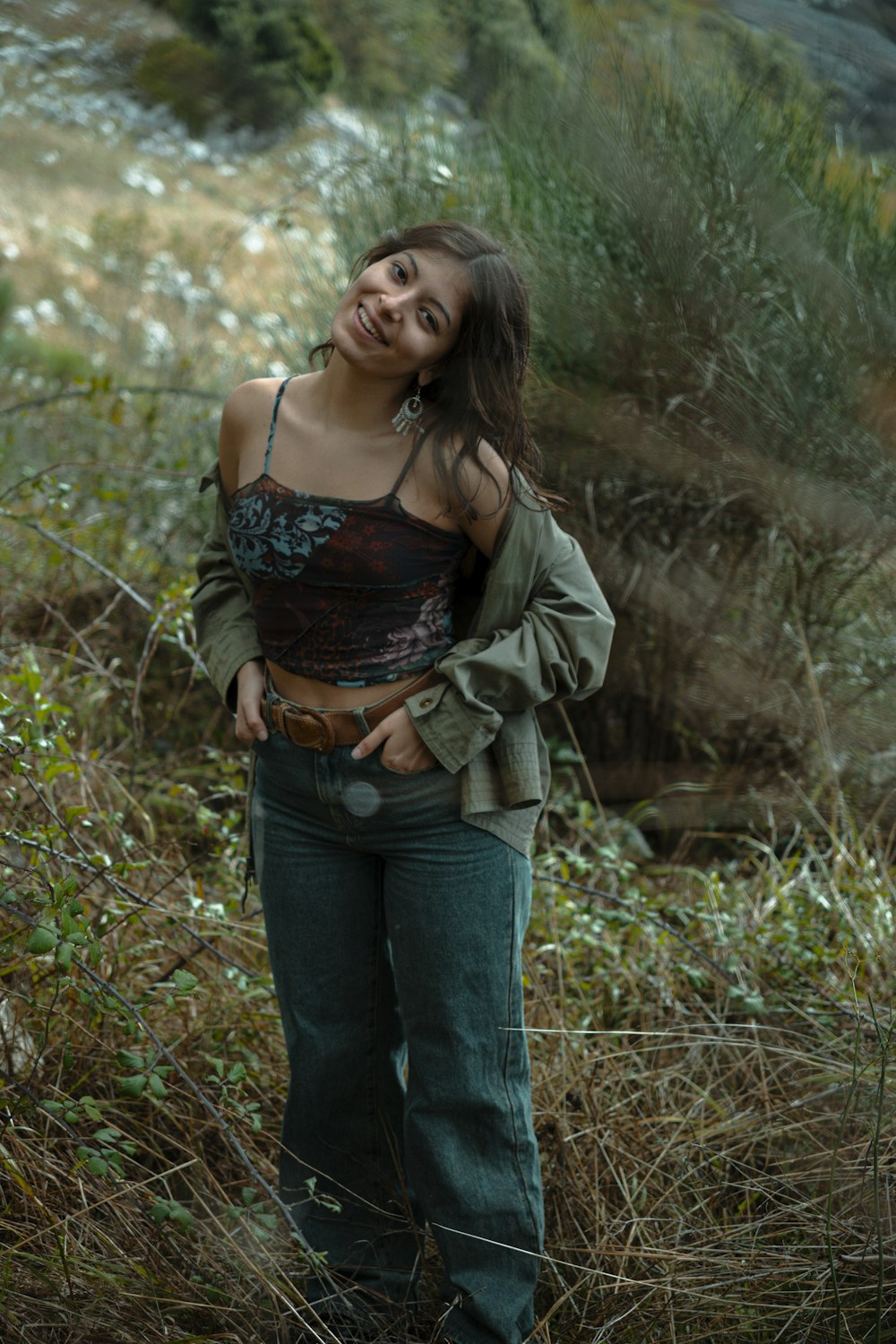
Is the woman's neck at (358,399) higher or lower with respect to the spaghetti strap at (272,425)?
higher

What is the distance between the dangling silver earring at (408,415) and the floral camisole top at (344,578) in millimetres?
51

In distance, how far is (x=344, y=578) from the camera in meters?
1.69

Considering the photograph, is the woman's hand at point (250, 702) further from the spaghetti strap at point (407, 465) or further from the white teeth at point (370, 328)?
the white teeth at point (370, 328)

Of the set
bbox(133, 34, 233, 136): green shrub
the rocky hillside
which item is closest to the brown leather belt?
the rocky hillside

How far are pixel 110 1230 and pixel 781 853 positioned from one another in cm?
236

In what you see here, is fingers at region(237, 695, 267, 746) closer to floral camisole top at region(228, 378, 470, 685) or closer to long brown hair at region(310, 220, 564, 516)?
floral camisole top at region(228, 378, 470, 685)

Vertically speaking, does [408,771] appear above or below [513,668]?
below

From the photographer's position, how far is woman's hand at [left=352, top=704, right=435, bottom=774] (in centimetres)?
167

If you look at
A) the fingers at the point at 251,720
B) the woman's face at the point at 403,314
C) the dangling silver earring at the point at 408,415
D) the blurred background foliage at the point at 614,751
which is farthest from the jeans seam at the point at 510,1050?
the woman's face at the point at 403,314

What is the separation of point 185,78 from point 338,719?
5.12 meters

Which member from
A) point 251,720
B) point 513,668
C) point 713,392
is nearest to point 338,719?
point 251,720

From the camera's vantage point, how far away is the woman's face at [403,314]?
1.62m

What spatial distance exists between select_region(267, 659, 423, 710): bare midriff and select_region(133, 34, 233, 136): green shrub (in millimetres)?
4701

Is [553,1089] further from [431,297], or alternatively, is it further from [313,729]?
[431,297]
